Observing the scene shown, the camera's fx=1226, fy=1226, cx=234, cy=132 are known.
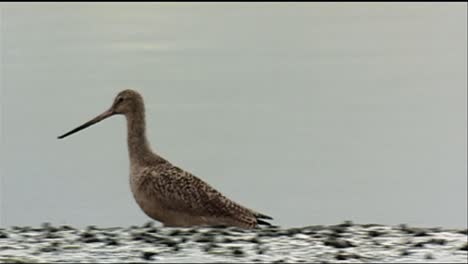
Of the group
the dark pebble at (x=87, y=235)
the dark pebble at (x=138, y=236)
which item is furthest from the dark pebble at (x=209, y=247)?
the dark pebble at (x=87, y=235)

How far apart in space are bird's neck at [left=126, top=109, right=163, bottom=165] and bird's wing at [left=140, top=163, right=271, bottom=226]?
0.49m

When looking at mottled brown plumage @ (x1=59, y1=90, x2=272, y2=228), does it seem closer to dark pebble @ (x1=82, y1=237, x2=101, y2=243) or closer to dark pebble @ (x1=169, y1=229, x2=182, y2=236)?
dark pebble @ (x1=169, y1=229, x2=182, y2=236)

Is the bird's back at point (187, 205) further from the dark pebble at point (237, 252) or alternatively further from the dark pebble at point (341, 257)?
the dark pebble at point (341, 257)

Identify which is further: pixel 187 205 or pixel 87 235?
pixel 187 205

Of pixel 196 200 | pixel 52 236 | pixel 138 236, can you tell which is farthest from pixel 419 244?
pixel 52 236

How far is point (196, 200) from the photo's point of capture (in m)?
13.0

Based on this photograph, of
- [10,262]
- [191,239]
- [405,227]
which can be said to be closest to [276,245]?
[191,239]

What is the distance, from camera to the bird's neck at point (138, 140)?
13.6 m

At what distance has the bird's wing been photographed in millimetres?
13000

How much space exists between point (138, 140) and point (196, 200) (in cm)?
121

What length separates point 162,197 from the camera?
13.1m

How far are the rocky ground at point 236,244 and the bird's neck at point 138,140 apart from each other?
1456 millimetres

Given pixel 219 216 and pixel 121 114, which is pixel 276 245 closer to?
pixel 219 216

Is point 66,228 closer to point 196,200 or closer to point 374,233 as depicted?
point 196,200
